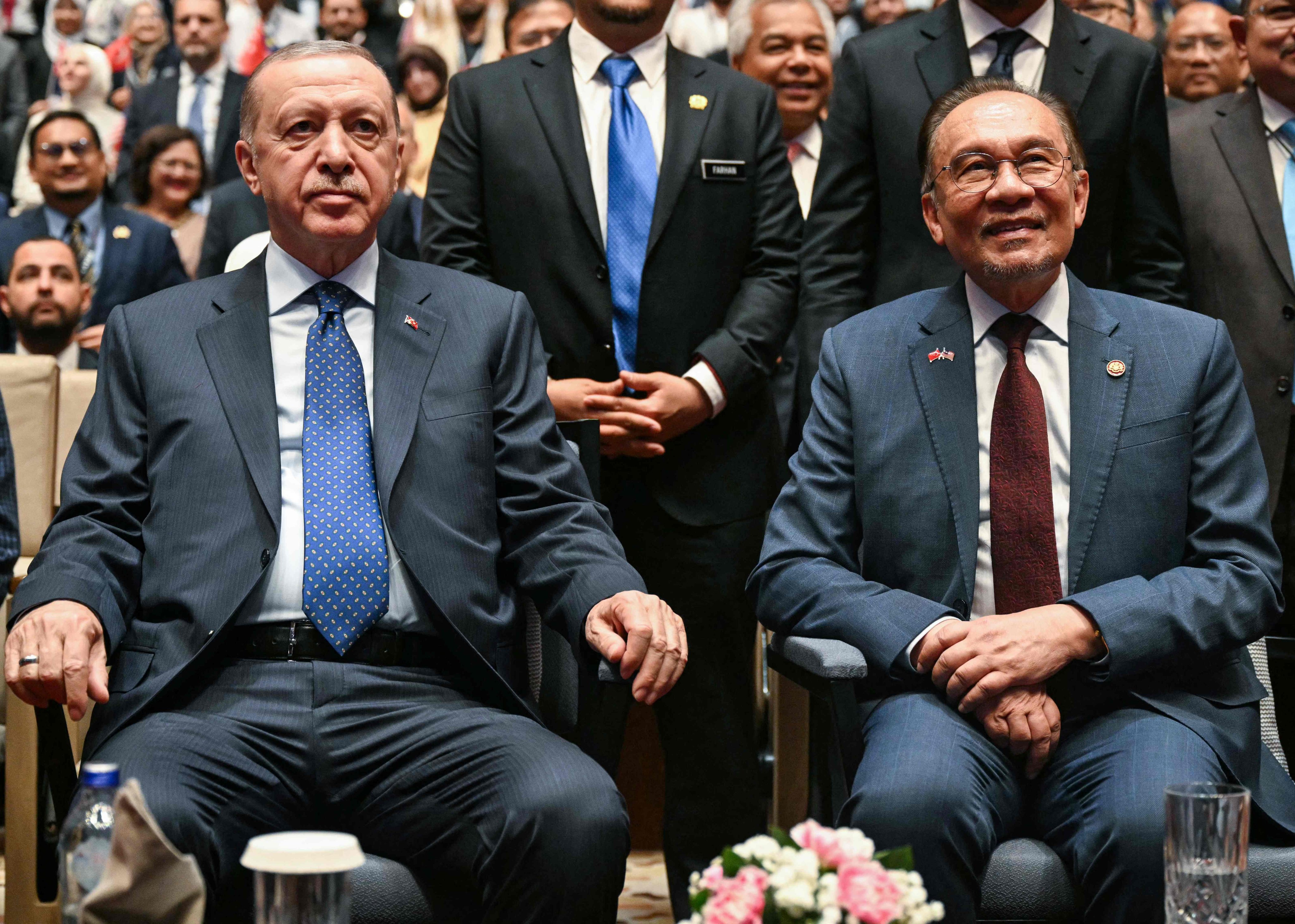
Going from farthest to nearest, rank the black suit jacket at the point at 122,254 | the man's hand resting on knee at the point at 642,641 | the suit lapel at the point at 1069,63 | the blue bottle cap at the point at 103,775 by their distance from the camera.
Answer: the black suit jacket at the point at 122,254, the suit lapel at the point at 1069,63, the man's hand resting on knee at the point at 642,641, the blue bottle cap at the point at 103,775

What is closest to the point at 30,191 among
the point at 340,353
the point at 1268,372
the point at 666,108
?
the point at 666,108

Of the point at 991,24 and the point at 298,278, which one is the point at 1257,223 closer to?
the point at 991,24

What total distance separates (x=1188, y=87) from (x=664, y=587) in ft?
9.54

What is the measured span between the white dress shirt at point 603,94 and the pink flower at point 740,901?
6.13 feet

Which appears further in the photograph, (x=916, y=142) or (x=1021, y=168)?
(x=916, y=142)

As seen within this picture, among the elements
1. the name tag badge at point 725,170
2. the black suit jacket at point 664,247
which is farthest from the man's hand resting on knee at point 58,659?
the name tag badge at point 725,170

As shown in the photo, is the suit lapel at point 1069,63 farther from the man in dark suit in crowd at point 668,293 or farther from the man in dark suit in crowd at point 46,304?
the man in dark suit in crowd at point 46,304

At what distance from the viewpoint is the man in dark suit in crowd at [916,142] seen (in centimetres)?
299

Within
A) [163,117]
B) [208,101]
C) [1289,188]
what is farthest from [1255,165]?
[163,117]

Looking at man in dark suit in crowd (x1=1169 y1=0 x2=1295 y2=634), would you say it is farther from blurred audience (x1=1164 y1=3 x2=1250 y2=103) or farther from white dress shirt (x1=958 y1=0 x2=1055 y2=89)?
blurred audience (x1=1164 y1=3 x2=1250 y2=103)

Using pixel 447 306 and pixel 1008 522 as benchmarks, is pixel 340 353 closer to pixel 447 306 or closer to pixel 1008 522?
pixel 447 306

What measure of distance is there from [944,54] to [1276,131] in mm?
762

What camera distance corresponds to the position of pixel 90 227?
5.39 meters

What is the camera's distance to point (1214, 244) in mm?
3148
